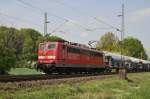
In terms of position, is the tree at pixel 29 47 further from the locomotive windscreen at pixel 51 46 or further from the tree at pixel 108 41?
the locomotive windscreen at pixel 51 46

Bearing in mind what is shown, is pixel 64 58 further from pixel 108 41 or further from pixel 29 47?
pixel 108 41

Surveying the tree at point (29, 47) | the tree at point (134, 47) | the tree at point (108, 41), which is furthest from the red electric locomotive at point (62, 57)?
the tree at point (134, 47)

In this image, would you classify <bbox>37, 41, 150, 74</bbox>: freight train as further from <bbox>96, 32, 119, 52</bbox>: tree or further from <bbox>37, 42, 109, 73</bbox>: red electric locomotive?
<bbox>96, 32, 119, 52</bbox>: tree

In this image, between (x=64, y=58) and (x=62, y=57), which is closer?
(x=62, y=57)

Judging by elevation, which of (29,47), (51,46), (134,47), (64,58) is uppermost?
(134,47)

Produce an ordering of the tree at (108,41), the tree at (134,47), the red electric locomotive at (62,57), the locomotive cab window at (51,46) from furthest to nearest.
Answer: the tree at (134,47) → the tree at (108,41) → the locomotive cab window at (51,46) → the red electric locomotive at (62,57)

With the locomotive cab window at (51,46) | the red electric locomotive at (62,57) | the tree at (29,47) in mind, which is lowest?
the red electric locomotive at (62,57)

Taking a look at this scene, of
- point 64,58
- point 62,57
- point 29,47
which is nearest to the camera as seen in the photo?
point 62,57

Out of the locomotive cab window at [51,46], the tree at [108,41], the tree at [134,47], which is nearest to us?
the locomotive cab window at [51,46]

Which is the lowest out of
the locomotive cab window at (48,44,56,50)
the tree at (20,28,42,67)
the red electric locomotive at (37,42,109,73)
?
the red electric locomotive at (37,42,109,73)

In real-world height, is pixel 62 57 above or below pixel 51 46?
below

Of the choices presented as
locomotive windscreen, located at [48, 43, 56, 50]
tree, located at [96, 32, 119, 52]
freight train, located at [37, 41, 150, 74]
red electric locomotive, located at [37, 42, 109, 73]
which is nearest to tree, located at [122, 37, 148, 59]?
tree, located at [96, 32, 119, 52]

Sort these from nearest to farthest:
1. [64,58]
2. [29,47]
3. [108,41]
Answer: [64,58], [29,47], [108,41]

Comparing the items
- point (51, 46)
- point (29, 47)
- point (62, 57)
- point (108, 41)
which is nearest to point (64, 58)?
point (62, 57)
